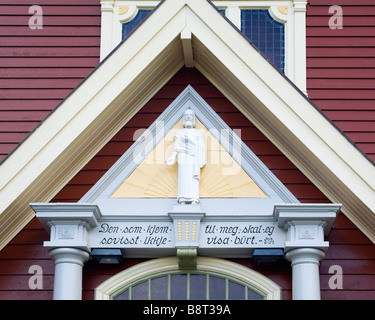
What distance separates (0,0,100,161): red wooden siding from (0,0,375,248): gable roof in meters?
1.93

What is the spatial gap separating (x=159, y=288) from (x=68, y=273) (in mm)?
1372

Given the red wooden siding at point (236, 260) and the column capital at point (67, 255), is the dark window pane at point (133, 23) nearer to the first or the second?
the red wooden siding at point (236, 260)

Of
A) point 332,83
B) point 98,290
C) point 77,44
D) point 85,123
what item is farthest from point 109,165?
point 332,83

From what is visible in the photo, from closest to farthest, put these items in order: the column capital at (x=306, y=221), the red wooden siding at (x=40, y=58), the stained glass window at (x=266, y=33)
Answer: the column capital at (x=306, y=221)
the red wooden siding at (x=40, y=58)
the stained glass window at (x=266, y=33)

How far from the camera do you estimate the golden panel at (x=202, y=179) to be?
12.7 m

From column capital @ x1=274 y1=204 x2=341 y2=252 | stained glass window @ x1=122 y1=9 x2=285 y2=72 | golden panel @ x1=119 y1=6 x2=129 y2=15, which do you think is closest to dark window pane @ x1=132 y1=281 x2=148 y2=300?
column capital @ x1=274 y1=204 x2=341 y2=252

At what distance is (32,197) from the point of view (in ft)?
41.1

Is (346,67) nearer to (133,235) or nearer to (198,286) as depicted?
(198,286)

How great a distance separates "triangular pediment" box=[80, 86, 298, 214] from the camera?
1262 cm

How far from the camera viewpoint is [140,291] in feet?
41.3

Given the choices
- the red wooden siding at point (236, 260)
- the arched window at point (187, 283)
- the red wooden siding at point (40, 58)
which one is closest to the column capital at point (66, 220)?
the red wooden siding at point (236, 260)

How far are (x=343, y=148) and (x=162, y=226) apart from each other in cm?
267

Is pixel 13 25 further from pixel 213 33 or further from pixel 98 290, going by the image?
pixel 98 290

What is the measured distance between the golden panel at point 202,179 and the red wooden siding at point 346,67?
235cm
